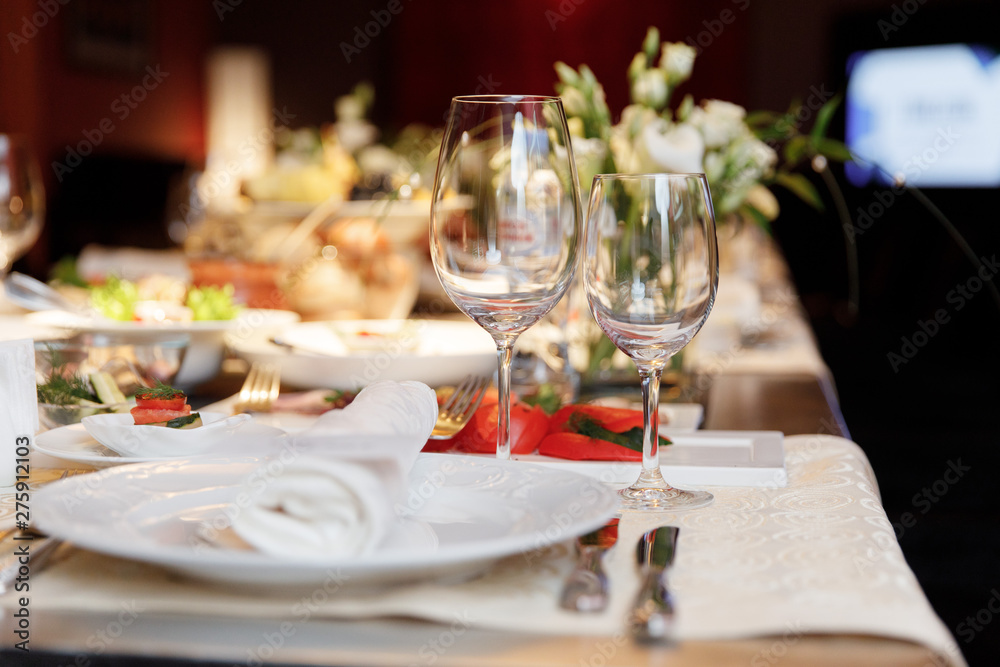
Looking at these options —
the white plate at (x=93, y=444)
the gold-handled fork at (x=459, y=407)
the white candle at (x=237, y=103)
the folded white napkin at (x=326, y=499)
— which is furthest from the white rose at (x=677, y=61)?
the white candle at (x=237, y=103)

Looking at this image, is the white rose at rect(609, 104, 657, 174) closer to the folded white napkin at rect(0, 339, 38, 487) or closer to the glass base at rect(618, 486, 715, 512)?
the glass base at rect(618, 486, 715, 512)

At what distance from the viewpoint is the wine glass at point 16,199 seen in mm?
1548

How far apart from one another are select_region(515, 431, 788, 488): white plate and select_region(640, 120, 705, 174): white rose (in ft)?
1.27

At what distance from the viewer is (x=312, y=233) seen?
1.71 metres

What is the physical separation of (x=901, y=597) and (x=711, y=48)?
23.1 ft

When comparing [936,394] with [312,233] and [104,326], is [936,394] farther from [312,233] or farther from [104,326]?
[104,326]

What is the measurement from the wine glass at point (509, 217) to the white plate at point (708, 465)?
0.31ft

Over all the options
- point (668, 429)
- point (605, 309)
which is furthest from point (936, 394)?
point (605, 309)

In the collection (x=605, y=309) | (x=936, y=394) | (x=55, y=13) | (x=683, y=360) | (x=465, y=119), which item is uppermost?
(x=55, y=13)

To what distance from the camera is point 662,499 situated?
71 cm

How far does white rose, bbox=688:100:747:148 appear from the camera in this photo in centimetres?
121

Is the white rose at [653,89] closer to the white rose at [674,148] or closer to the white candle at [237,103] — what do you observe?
the white rose at [674,148]

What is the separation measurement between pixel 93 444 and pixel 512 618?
16.6 inches

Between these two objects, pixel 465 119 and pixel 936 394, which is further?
pixel 936 394
